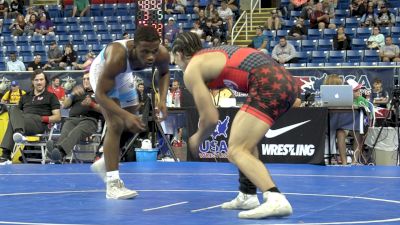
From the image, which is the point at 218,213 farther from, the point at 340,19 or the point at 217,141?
the point at 340,19

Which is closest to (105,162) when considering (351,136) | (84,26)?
(351,136)

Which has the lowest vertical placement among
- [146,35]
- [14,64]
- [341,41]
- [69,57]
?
[14,64]

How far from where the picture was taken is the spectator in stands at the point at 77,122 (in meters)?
13.5

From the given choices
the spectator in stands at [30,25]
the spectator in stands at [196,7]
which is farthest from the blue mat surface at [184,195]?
the spectator in stands at [30,25]

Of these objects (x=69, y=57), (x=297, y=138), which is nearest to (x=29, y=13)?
(x=69, y=57)

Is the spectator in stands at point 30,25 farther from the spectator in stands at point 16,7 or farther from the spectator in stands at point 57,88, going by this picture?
the spectator in stands at point 57,88

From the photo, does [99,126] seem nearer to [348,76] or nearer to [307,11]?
[348,76]

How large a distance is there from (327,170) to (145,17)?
4.73m

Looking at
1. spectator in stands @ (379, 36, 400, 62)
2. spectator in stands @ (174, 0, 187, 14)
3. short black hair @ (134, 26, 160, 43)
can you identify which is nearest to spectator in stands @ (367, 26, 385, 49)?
spectator in stands @ (379, 36, 400, 62)

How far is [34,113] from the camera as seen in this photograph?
14.1 meters

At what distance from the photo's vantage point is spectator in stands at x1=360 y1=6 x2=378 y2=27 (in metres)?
20.7

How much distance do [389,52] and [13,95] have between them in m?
7.54

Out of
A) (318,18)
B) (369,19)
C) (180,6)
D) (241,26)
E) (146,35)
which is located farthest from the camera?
(180,6)

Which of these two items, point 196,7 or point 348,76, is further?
point 196,7
